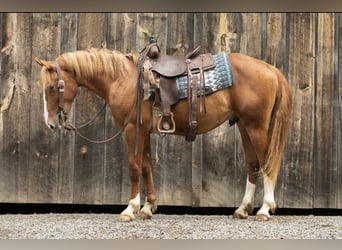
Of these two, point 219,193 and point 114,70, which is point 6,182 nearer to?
point 114,70

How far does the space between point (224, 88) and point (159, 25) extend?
1008 mm

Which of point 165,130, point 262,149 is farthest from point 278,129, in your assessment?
point 165,130

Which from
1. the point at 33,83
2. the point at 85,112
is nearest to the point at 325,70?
the point at 85,112

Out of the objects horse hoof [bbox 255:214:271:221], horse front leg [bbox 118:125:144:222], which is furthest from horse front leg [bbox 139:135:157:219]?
horse hoof [bbox 255:214:271:221]

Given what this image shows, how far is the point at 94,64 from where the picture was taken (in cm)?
351

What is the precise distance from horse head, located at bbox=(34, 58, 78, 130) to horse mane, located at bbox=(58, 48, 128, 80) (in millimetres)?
71

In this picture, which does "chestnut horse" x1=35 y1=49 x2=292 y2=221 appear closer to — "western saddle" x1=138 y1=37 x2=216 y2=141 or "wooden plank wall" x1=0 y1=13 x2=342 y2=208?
"western saddle" x1=138 y1=37 x2=216 y2=141

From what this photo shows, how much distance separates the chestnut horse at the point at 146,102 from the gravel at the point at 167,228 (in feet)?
0.69

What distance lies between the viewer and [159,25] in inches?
163

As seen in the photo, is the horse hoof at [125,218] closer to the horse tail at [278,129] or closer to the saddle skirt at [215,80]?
the saddle skirt at [215,80]

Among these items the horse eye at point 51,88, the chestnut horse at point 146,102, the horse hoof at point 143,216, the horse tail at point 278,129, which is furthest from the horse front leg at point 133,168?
the horse tail at point 278,129

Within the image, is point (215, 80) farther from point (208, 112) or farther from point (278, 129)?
point (278, 129)

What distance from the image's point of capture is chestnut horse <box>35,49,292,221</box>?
11.3ft

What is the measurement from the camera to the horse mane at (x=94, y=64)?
3.47 m
